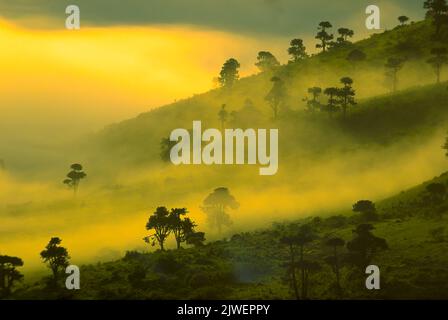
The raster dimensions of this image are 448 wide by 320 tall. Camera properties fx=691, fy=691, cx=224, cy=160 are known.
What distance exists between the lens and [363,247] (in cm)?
7488

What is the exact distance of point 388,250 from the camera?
77875 millimetres

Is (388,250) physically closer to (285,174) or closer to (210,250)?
(210,250)

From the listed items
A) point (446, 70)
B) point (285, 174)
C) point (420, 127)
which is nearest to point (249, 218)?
point (285, 174)

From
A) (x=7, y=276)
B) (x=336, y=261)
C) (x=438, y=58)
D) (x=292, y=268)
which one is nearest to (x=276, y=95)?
(x=438, y=58)

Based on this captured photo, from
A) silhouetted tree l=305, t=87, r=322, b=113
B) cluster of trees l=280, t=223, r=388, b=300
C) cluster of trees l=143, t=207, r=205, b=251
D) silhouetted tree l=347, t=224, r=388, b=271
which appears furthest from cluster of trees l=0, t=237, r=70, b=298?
silhouetted tree l=305, t=87, r=322, b=113

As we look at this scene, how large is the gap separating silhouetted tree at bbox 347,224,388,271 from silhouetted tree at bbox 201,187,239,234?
134ft

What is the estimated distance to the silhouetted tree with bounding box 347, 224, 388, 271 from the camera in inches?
2894

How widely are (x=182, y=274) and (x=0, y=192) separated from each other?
109335 millimetres

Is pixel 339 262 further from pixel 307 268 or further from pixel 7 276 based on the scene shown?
pixel 7 276

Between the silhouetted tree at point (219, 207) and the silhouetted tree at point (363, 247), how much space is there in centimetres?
4099

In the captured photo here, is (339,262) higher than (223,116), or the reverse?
(223,116)

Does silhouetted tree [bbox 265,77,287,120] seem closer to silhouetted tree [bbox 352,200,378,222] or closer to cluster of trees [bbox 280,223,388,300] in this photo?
silhouetted tree [bbox 352,200,378,222]

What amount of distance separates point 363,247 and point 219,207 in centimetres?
4704

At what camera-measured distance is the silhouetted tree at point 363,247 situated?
73.5 m
